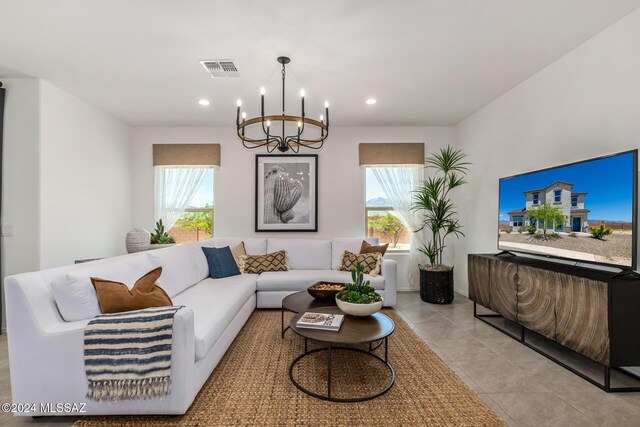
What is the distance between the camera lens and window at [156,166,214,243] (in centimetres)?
496

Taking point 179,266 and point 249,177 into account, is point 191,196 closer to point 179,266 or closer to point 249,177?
point 249,177

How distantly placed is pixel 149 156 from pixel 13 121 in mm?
1781

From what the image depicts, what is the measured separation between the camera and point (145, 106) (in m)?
4.02

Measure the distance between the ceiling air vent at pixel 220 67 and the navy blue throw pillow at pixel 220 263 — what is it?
6.68ft

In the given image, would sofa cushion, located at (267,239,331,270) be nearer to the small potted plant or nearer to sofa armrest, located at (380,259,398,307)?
sofa armrest, located at (380,259,398,307)

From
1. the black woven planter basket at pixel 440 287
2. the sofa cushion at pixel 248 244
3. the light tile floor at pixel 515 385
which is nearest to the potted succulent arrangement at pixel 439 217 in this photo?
the black woven planter basket at pixel 440 287

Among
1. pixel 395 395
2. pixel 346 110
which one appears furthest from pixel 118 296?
pixel 346 110

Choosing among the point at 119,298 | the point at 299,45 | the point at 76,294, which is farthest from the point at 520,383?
the point at 299,45

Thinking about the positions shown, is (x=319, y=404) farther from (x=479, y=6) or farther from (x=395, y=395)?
(x=479, y=6)

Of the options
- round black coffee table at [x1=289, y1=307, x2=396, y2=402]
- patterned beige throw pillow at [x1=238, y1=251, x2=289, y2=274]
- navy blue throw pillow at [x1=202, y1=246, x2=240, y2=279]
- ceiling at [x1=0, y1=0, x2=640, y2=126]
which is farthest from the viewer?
patterned beige throw pillow at [x1=238, y1=251, x2=289, y2=274]

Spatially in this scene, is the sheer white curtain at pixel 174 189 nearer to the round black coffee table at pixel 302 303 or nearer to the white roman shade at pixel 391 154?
the white roman shade at pixel 391 154

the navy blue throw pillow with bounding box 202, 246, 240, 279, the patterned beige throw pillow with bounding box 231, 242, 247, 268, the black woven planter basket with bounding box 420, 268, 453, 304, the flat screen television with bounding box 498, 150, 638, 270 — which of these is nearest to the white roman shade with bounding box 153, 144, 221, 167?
the patterned beige throw pillow with bounding box 231, 242, 247, 268

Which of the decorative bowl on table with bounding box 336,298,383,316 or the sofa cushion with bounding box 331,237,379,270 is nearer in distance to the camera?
the decorative bowl on table with bounding box 336,298,383,316

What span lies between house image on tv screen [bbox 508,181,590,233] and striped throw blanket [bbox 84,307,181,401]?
3.05 metres
